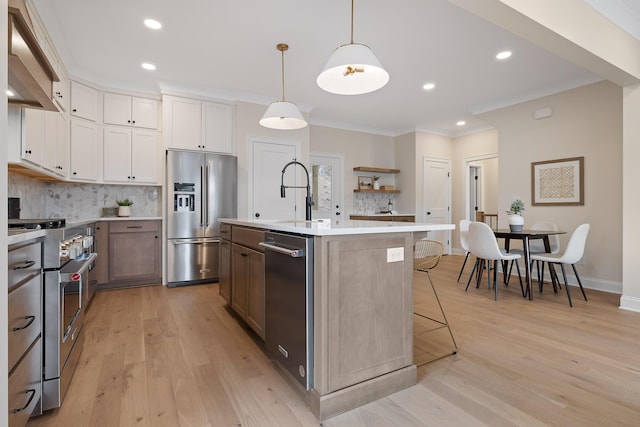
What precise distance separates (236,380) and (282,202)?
338 centimetres

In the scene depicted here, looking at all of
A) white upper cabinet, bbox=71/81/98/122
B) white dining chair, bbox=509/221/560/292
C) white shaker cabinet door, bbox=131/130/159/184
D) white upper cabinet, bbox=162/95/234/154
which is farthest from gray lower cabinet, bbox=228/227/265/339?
white dining chair, bbox=509/221/560/292

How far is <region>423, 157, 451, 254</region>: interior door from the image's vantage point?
6863 millimetres

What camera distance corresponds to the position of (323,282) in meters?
1.58

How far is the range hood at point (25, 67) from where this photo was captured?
1608 mm

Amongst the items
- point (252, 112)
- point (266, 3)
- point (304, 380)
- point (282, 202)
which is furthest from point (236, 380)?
point (252, 112)

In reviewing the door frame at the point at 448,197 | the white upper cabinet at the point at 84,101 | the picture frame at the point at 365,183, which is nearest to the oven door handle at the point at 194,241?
the white upper cabinet at the point at 84,101

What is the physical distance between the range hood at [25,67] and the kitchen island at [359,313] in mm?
1601

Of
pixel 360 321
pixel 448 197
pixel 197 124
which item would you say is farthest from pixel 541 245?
pixel 197 124

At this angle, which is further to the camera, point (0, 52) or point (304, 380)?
point (304, 380)

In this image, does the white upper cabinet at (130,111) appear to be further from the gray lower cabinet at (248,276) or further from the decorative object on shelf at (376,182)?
the decorative object on shelf at (376,182)

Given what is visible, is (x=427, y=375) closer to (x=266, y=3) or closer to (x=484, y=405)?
(x=484, y=405)

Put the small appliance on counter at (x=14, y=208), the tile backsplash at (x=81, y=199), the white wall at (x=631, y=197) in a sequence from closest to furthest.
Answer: the small appliance on counter at (x=14, y=208)
the white wall at (x=631, y=197)
the tile backsplash at (x=81, y=199)

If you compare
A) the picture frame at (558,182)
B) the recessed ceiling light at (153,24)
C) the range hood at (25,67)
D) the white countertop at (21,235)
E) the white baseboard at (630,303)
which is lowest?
the white baseboard at (630,303)

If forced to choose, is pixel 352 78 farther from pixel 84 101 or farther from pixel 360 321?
pixel 84 101
